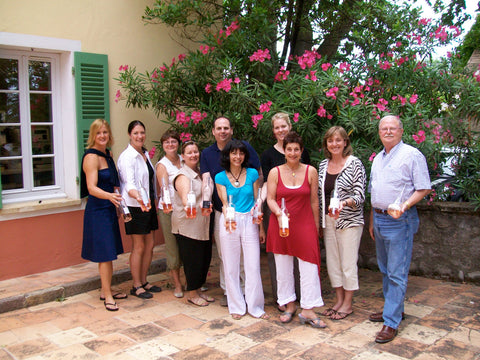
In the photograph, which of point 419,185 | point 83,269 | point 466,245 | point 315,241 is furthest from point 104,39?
point 466,245

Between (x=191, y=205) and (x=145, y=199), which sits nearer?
(x=191, y=205)

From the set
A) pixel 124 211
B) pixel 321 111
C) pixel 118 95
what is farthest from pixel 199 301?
pixel 118 95

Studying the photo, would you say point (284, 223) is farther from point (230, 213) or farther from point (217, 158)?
point (217, 158)

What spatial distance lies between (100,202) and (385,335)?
288 cm

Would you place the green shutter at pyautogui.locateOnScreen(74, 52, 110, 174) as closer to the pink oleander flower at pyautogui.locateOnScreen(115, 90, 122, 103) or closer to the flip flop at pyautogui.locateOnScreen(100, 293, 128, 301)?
the pink oleander flower at pyautogui.locateOnScreen(115, 90, 122, 103)

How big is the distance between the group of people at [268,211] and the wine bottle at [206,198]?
1 centimetres

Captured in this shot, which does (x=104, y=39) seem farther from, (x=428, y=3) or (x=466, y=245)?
(x=466, y=245)

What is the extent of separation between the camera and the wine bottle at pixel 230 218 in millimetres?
4011

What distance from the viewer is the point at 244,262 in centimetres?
442

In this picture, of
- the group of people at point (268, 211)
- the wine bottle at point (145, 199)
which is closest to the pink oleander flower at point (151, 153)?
the group of people at point (268, 211)

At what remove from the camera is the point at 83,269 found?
572 cm

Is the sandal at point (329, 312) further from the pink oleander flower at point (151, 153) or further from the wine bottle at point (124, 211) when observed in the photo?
the pink oleander flower at point (151, 153)

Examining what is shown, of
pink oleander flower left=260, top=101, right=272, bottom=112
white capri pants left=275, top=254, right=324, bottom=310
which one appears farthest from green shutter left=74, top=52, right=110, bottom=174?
white capri pants left=275, top=254, right=324, bottom=310

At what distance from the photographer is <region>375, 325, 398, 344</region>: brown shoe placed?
12.5 feet
